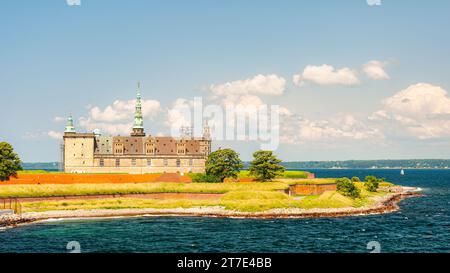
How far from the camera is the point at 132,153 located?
121625 millimetres

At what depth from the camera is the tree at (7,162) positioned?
3159 inches

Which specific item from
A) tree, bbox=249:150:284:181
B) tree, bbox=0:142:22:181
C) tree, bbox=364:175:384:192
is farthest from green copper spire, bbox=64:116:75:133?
tree, bbox=364:175:384:192

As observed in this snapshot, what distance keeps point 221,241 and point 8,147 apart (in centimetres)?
5335

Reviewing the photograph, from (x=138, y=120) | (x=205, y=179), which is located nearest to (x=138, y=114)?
(x=138, y=120)

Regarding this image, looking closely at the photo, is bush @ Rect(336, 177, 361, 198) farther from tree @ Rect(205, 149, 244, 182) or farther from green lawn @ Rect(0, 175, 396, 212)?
tree @ Rect(205, 149, 244, 182)

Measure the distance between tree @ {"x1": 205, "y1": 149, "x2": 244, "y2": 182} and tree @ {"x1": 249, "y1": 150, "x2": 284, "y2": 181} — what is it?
3153 mm

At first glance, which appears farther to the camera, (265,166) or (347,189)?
(265,166)

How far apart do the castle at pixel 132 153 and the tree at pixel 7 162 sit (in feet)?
113

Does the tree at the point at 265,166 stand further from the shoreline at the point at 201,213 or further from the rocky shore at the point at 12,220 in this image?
the rocky shore at the point at 12,220

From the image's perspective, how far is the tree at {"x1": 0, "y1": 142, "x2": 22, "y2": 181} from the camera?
8025cm

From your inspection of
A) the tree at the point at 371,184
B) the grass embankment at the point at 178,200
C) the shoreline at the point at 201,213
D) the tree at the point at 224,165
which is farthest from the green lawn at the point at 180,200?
the tree at the point at 371,184

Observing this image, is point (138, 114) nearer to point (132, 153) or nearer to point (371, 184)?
point (132, 153)

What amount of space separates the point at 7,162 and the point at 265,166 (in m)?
49.7

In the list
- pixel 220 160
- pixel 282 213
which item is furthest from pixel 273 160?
pixel 282 213
